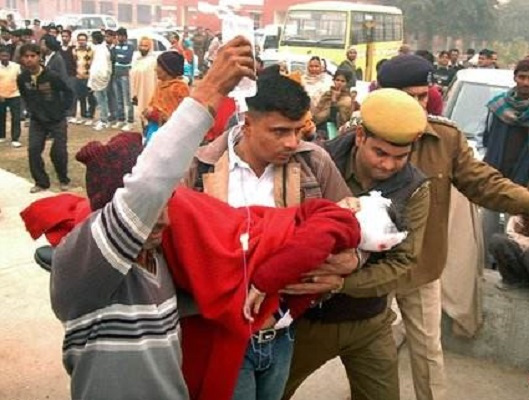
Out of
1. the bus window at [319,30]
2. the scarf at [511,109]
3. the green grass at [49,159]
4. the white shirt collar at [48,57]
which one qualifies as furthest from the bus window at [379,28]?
the scarf at [511,109]

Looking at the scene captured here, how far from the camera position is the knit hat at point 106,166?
1.75 meters

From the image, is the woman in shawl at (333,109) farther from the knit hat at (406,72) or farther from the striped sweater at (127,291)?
the striped sweater at (127,291)

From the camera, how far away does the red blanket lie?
194 centimetres

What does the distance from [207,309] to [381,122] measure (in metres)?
1.02

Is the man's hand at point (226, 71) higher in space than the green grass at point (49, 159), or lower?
higher

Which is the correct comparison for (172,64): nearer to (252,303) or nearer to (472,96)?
(472,96)

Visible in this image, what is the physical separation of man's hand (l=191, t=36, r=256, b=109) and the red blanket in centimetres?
39

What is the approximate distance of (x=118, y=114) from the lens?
14055 mm

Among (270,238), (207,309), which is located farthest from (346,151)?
(207,309)

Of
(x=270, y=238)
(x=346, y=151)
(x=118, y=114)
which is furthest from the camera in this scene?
(x=118, y=114)

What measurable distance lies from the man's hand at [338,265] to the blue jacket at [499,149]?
360 cm

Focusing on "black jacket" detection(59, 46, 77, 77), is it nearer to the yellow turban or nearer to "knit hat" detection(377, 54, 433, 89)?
"knit hat" detection(377, 54, 433, 89)

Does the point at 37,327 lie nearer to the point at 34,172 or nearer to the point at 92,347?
the point at 92,347

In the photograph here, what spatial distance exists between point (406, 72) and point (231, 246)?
177 cm
